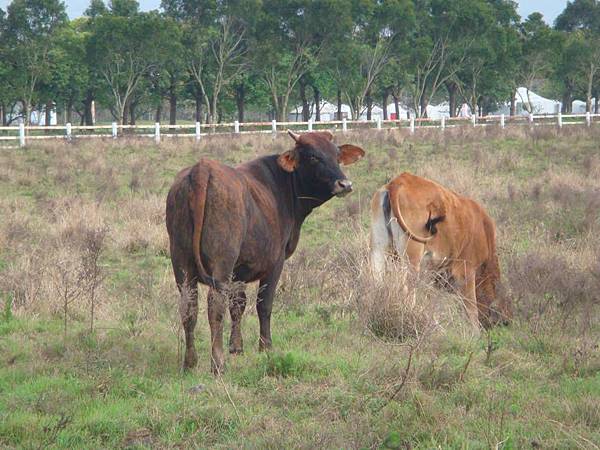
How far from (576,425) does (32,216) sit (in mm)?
12242

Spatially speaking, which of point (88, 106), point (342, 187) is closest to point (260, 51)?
point (88, 106)

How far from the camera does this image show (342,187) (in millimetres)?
8055

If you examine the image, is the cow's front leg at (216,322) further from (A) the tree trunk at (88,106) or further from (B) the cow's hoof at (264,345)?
(A) the tree trunk at (88,106)

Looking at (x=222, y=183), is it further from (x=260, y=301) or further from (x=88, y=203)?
(x=88, y=203)

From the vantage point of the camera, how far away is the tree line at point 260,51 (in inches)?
2047

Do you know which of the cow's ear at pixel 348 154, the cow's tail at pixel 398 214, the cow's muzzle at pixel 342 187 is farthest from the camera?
the cow's tail at pixel 398 214

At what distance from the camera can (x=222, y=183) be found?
23.4 feet

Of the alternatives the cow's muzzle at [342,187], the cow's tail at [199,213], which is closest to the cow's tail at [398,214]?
the cow's muzzle at [342,187]

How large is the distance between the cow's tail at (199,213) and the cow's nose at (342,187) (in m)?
1.44

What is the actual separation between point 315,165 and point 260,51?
1923 inches

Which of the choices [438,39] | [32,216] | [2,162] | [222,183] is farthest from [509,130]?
[438,39]

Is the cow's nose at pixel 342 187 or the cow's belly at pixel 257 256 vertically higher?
the cow's nose at pixel 342 187

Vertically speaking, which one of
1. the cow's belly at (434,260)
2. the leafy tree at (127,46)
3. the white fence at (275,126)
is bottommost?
the cow's belly at (434,260)

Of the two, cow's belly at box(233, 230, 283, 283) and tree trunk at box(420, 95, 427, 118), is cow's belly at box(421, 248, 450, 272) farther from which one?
tree trunk at box(420, 95, 427, 118)
